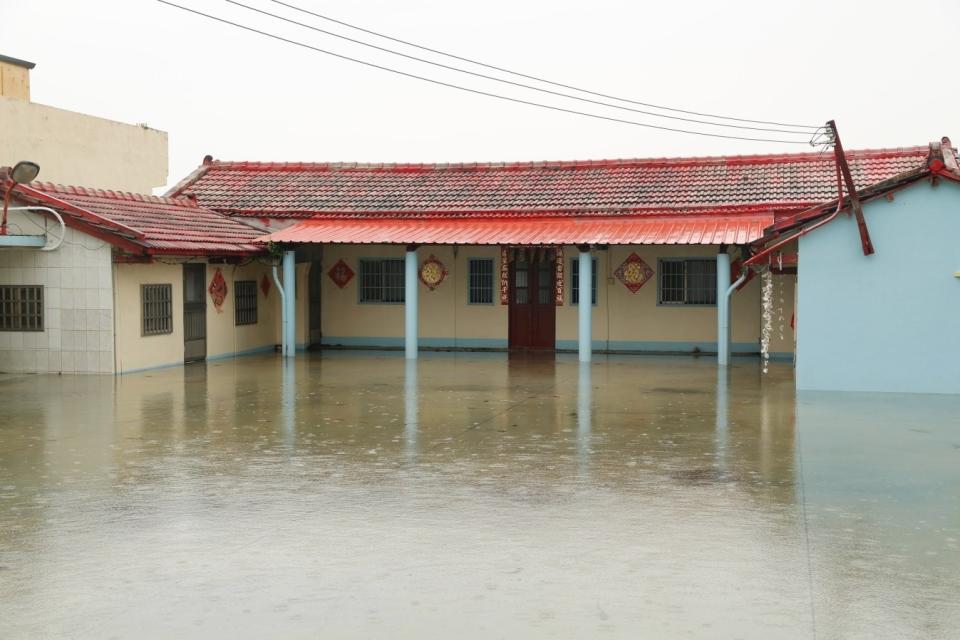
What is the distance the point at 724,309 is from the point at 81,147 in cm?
1873

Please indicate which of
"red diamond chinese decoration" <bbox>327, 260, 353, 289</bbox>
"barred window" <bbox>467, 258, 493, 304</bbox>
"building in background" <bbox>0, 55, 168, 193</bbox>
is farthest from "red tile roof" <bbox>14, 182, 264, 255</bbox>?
"building in background" <bbox>0, 55, 168, 193</bbox>

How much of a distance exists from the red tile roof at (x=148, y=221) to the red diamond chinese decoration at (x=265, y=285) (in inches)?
39.7

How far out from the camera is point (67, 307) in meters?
17.8

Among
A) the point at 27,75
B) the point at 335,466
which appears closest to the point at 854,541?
the point at 335,466

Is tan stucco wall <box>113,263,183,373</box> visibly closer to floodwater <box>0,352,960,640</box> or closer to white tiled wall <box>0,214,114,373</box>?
white tiled wall <box>0,214,114,373</box>

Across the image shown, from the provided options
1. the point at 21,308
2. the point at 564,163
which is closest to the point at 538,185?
the point at 564,163

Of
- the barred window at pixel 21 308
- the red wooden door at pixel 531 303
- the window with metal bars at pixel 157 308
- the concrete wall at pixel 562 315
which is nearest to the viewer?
the barred window at pixel 21 308

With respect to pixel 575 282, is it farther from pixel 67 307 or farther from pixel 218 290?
pixel 67 307

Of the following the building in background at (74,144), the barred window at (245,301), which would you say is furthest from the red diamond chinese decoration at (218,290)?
the building in background at (74,144)

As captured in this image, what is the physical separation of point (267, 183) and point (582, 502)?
17.7m

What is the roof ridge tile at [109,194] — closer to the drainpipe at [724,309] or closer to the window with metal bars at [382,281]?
the window with metal bars at [382,281]

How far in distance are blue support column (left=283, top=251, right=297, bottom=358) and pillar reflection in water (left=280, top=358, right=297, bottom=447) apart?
475 millimetres

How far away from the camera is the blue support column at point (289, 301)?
69.9 ft

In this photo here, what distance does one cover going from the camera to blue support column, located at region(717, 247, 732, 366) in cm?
1952
